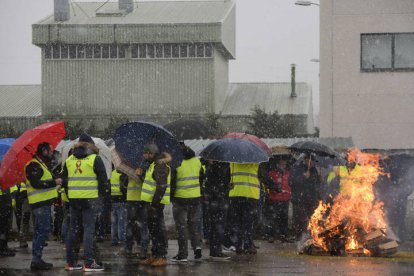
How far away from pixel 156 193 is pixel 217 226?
6.11ft

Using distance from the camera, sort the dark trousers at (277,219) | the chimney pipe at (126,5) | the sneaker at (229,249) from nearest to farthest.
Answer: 1. the sneaker at (229,249)
2. the dark trousers at (277,219)
3. the chimney pipe at (126,5)

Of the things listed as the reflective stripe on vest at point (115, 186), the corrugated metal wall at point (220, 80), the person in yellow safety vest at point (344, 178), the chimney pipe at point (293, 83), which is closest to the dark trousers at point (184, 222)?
the reflective stripe on vest at point (115, 186)

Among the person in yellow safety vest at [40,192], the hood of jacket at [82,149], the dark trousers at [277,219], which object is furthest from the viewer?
the dark trousers at [277,219]

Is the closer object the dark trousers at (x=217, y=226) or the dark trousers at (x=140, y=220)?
the dark trousers at (x=140, y=220)

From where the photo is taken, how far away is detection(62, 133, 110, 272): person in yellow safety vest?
13.2 metres

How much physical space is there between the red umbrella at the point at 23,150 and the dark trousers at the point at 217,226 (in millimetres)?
3051

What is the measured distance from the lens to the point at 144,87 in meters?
57.0

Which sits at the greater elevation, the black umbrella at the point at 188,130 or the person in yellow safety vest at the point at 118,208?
the black umbrella at the point at 188,130

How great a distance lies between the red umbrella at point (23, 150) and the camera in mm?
13594

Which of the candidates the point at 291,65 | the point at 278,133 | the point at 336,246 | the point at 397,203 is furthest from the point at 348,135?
the point at 291,65

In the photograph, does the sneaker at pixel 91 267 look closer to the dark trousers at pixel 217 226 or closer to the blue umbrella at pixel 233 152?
the dark trousers at pixel 217 226

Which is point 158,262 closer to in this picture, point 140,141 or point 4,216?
point 140,141

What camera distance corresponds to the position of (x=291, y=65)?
215ft

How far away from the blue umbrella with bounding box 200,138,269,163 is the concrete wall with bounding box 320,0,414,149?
15737 millimetres
